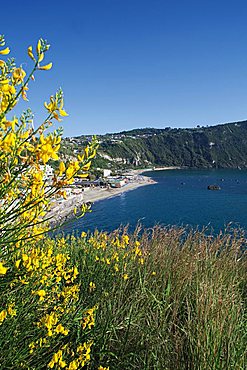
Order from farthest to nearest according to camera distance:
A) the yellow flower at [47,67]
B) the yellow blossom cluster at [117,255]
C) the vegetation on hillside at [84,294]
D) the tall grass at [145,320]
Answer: the yellow blossom cluster at [117,255], the tall grass at [145,320], the vegetation on hillside at [84,294], the yellow flower at [47,67]

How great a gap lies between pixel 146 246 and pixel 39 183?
9.75 feet

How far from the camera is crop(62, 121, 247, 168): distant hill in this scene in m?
112

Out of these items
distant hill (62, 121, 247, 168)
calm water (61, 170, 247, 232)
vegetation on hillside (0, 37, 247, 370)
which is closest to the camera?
vegetation on hillside (0, 37, 247, 370)

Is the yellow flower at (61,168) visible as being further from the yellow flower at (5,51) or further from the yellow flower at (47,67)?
the yellow flower at (5,51)

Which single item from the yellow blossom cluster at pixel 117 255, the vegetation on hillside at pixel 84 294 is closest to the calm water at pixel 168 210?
the yellow blossom cluster at pixel 117 255

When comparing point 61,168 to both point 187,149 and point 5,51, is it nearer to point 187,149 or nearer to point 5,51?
point 5,51

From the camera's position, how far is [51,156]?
116 centimetres

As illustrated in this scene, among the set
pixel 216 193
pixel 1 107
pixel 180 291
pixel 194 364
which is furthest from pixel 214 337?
pixel 216 193

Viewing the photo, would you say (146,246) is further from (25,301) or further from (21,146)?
(21,146)

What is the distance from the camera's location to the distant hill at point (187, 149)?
4395 inches

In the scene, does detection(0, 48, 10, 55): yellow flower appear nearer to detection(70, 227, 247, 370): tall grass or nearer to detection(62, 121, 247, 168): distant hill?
detection(70, 227, 247, 370): tall grass

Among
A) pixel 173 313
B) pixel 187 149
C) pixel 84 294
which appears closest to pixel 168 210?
pixel 84 294

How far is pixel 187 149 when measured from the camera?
124 metres

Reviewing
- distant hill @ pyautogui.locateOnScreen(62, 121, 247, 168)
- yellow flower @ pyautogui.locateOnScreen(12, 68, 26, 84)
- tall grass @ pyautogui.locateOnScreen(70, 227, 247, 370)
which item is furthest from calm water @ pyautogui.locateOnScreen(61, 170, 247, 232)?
distant hill @ pyautogui.locateOnScreen(62, 121, 247, 168)
